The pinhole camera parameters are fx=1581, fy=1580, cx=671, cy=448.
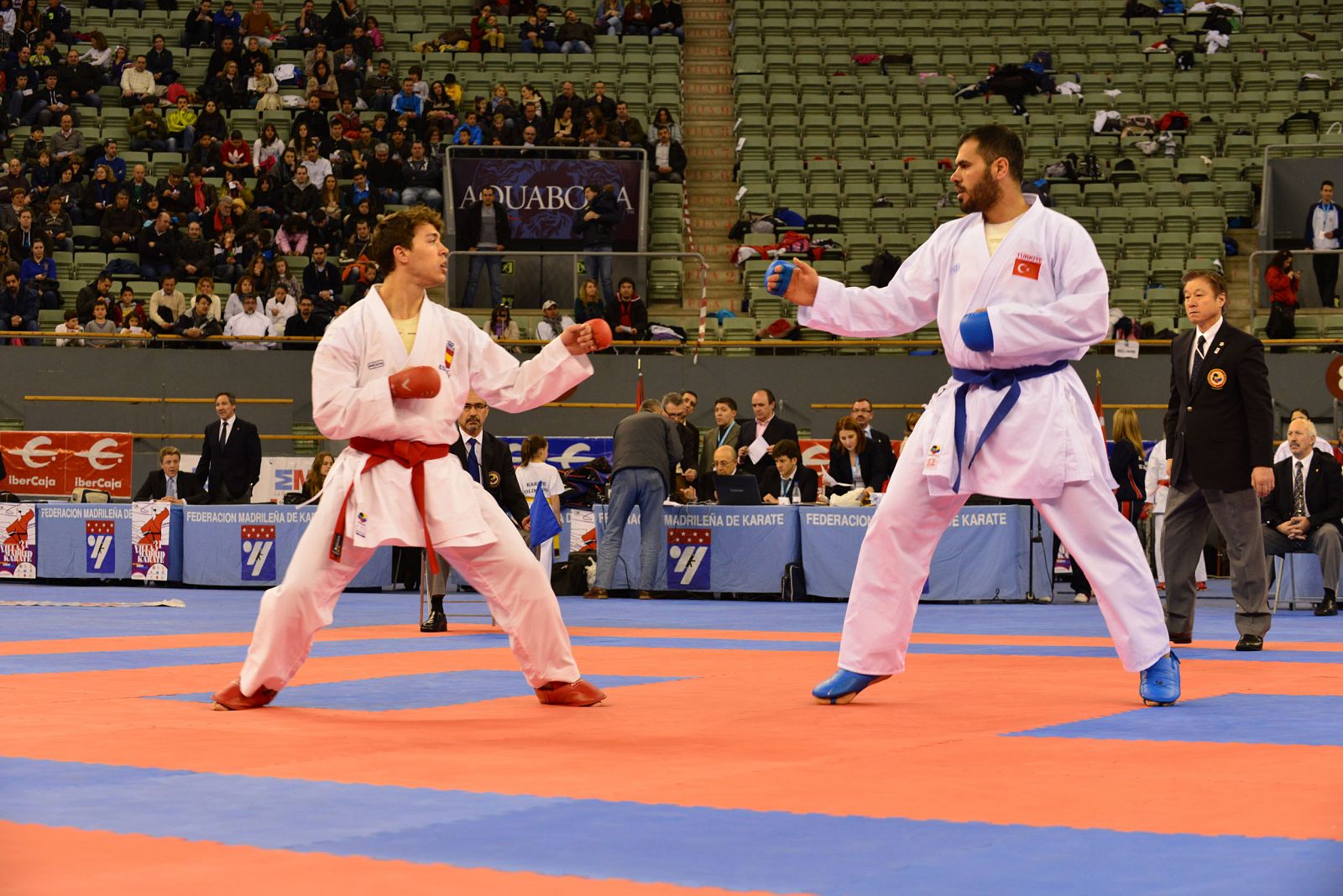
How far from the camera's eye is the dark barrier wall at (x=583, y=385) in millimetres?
16656

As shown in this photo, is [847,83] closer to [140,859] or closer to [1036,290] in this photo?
[1036,290]

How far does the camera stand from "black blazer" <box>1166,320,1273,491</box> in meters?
7.34

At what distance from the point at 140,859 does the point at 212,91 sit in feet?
64.9

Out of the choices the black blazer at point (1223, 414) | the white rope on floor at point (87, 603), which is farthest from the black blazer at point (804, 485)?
the black blazer at point (1223, 414)

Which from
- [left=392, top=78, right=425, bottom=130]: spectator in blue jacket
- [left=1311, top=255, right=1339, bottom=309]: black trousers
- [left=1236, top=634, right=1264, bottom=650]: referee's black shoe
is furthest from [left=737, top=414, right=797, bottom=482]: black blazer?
[left=392, top=78, right=425, bottom=130]: spectator in blue jacket

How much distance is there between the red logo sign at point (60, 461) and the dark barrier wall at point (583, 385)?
2.02 ft

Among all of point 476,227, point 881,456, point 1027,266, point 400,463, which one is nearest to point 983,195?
point 1027,266

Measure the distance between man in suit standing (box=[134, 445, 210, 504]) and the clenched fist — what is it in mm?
10224

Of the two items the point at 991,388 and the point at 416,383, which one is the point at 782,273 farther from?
the point at 416,383

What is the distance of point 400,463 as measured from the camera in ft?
16.3

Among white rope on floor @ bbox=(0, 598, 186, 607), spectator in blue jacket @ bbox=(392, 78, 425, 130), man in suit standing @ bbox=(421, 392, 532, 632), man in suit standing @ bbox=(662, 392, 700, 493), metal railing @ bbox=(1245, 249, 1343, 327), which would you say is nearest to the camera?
man in suit standing @ bbox=(421, 392, 532, 632)

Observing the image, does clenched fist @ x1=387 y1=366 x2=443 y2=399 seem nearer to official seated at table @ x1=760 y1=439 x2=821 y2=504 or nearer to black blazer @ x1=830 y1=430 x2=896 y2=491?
official seated at table @ x1=760 y1=439 x2=821 y2=504

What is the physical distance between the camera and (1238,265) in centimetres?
1958

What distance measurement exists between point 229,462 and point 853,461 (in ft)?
18.4
